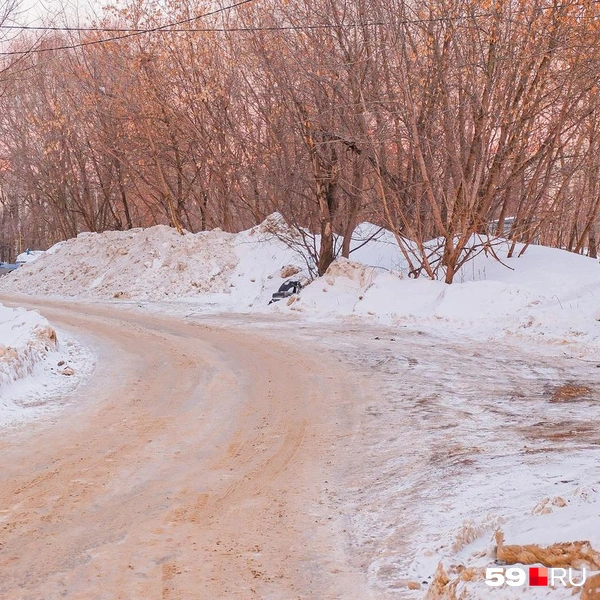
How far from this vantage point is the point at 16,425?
25.9 feet

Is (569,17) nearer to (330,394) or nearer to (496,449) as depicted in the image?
(330,394)

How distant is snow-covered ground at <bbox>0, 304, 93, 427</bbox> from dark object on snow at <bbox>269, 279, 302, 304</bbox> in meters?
7.09

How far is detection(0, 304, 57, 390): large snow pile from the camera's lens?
955 cm

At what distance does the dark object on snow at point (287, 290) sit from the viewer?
64.4 ft

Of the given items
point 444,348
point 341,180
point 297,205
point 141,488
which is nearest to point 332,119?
point 341,180

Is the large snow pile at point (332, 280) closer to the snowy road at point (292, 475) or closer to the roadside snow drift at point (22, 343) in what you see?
the snowy road at point (292, 475)

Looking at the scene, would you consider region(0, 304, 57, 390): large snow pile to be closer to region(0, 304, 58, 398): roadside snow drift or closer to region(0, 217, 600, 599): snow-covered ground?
region(0, 304, 58, 398): roadside snow drift

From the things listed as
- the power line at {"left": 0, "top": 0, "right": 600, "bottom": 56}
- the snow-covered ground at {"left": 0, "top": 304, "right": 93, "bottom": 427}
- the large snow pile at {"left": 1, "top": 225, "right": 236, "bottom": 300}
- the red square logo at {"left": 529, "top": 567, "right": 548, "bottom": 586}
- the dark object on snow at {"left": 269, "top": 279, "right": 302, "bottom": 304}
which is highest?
the power line at {"left": 0, "top": 0, "right": 600, "bottom": 56}

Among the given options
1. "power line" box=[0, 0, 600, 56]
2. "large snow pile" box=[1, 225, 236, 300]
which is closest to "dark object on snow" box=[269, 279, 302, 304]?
"large snow pile" box=[1, 225, 236, 300]

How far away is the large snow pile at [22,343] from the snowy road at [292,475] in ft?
3.09

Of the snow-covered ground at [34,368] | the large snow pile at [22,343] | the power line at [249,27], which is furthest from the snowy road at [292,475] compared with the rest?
the power line at [249,27]

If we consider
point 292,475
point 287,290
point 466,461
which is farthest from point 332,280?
point 292,475

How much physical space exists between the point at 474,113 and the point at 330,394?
9.79 m

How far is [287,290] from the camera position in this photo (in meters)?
20.1
